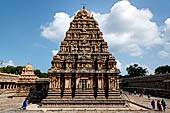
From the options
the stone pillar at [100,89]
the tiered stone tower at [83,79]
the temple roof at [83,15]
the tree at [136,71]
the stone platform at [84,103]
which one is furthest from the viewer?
the tree at [136,71]

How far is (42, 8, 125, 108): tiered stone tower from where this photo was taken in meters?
21.9

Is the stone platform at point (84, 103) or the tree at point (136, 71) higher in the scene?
the tree at point (136, 71)

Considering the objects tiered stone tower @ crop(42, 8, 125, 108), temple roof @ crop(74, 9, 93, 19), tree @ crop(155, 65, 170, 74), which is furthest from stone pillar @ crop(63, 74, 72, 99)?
tree @ crop(155, 65, 170, 74)

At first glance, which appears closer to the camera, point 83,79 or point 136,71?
point 83,79

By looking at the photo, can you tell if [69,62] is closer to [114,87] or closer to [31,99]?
[114,87]

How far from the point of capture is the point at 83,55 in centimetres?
2525

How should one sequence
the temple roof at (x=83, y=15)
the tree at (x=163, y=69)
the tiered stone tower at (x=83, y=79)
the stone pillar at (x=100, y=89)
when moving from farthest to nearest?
the tree at (x=163, y=69) < the temple roof at (x=83, y=15) < the stone pillar at (x=100, y=89) < the tiered stone tower at (x=83, y=79)

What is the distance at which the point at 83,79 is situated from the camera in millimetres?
23906

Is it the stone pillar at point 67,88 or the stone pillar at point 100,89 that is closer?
the stone pillar at point 100,89

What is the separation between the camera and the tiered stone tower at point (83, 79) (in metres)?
21.9

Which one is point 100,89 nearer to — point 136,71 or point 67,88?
point 67,88

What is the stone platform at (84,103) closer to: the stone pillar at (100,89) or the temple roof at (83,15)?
the stone pillar at (100,89)

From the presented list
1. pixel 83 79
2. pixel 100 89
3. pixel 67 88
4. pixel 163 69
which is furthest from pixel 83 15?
pixel 163 69

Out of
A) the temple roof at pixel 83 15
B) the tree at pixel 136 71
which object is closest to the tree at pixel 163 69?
the tree at pixel 136 71
